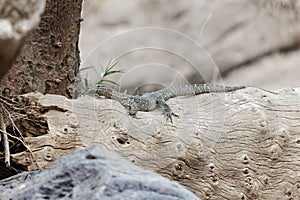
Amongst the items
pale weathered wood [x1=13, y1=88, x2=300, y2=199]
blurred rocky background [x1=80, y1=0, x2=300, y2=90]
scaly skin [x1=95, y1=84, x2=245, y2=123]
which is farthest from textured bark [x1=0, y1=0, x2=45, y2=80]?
blurred rocky background [x1=80, y1=0, x2=300, y2=90]

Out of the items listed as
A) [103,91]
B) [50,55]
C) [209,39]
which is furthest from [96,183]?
[209,39]

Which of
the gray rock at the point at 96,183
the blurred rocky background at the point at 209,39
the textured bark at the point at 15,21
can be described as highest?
the blurred rocky background at the point at 209,39

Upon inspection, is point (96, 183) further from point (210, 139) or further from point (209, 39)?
point (209, 39)

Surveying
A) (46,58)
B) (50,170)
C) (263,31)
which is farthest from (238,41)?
(50,170)

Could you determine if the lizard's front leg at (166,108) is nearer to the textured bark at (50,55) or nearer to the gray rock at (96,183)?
the textured bark at (50,55)

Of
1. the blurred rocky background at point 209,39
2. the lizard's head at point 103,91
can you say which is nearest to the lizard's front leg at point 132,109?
the lizard's head at point 103,91

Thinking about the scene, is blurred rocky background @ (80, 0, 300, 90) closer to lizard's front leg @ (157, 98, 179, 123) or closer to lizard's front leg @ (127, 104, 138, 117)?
lizard's front leg @ (157, 98, 179, 123)

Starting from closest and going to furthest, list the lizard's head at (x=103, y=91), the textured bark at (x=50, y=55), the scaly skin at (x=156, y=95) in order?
the textured bark at (x=50, y=55) → the scaly skin at (x=156, y=95) → the lizard's head at (x=103, y=91)
